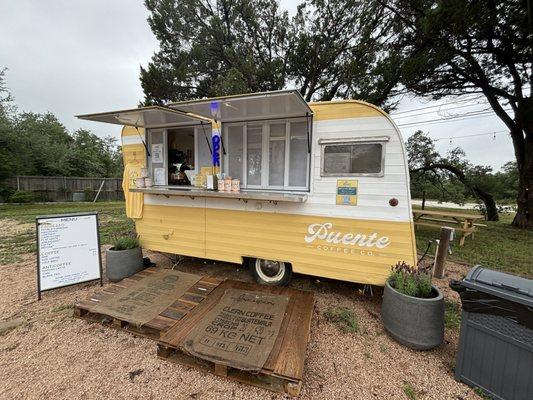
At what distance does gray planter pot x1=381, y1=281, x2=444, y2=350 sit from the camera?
2.56 metres

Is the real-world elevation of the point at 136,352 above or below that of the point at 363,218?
below

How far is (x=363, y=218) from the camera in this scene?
10.6ft

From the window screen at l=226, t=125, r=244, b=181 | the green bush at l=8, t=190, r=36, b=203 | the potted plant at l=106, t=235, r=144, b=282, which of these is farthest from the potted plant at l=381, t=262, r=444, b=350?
the green bush at l=8, t=190, r=36, b=203

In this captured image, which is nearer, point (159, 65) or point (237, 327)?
point (237, 327)

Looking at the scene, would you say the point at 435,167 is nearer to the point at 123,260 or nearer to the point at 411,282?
the point at 411,282

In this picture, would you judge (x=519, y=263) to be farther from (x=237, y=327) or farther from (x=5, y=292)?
(x=5, y=292)

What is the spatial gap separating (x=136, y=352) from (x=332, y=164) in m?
3.37

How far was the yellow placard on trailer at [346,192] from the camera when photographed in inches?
128

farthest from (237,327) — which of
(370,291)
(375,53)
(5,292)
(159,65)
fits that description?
(159,65)

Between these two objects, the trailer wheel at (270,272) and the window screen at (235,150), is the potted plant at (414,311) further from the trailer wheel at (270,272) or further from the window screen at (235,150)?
the window screen at (235,150)

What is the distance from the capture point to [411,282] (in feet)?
9.02

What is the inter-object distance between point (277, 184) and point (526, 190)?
11.8m

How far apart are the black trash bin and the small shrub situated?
56 cm

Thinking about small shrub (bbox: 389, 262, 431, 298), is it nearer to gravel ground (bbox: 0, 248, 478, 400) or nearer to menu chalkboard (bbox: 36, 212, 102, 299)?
gravel ground (bbox: 0, 248, 478, 400)
